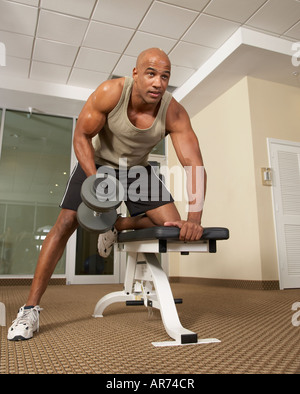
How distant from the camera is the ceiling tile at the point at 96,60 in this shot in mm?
3525

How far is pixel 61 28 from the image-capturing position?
314cm

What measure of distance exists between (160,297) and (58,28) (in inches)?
116

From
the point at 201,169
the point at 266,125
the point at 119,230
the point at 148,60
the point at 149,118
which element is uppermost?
the point at 266,125

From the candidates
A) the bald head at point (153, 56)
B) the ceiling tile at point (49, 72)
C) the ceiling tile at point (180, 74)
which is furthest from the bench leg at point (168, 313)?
the ceiling tile at point (49, 72)

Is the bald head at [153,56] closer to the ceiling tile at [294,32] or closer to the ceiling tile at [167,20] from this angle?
the ceiling tile at [167,20]

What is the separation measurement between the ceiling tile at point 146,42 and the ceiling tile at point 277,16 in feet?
2.61

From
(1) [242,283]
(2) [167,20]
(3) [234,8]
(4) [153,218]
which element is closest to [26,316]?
(4) [153,218]

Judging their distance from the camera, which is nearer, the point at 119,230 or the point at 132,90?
the point at 132,90

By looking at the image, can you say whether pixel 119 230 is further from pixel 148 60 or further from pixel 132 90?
pixel 148 60

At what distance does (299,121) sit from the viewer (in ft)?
12.1

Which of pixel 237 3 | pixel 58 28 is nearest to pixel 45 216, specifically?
pixel 58 28

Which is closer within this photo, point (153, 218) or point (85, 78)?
point (153, 218)

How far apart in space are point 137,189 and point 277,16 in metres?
2.48

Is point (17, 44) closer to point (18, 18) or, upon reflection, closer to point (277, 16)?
point (18, 18)
